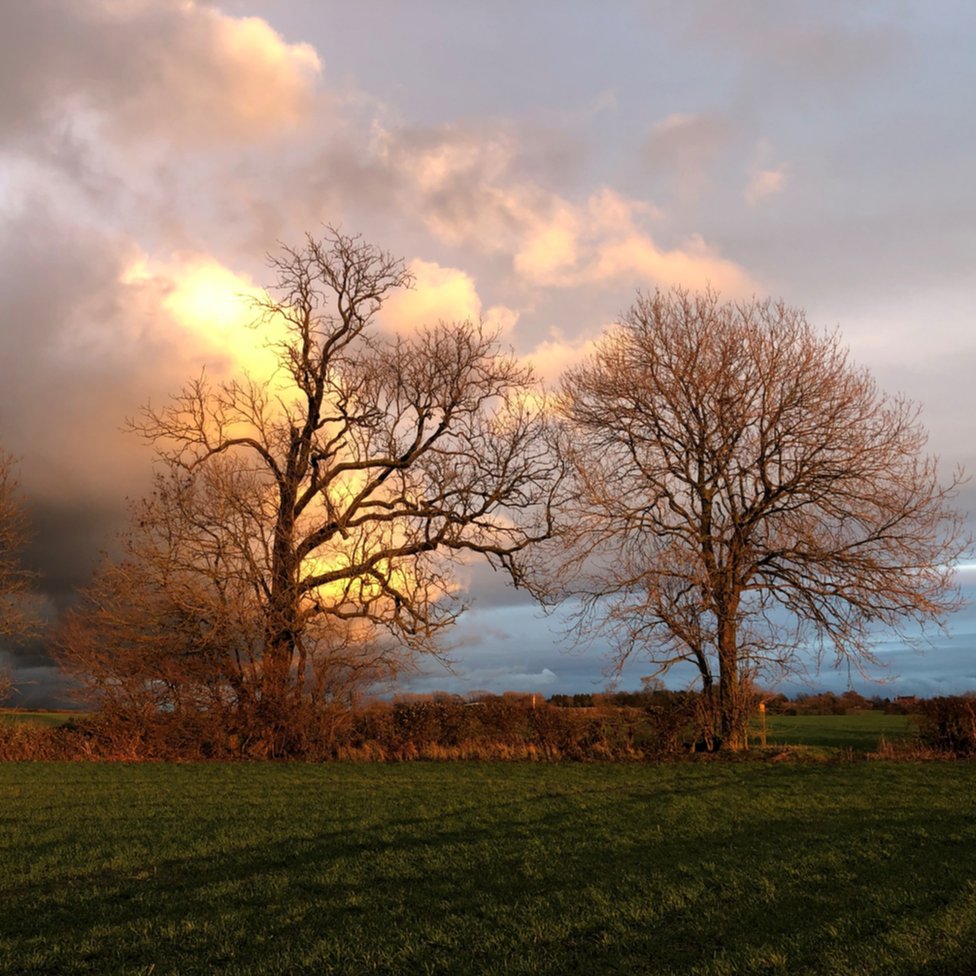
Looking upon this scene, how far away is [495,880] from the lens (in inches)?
330

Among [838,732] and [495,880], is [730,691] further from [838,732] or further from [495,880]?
[495,880]

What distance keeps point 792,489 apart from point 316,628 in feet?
44.7

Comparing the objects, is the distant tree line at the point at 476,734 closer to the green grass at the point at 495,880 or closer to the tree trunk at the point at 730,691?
the tree trunk at the point at 730,691

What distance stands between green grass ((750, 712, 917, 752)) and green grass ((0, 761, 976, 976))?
33.3 ft

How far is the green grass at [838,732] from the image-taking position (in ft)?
80.5

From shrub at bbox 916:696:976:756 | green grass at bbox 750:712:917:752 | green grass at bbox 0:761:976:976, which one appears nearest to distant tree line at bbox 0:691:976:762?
shrub at bbox 916:696:976:756

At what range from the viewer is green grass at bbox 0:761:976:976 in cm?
627

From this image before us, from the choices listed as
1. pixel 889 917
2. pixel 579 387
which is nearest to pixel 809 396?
pixel 579 387

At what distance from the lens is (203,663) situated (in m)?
23.8

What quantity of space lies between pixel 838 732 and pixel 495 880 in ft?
94.5

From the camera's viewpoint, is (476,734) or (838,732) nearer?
(476,734)

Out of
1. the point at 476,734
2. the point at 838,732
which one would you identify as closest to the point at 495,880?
the point at 476,734

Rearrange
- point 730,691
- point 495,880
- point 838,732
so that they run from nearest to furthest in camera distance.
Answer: point 495,880 < point 730,691 < point 838,732

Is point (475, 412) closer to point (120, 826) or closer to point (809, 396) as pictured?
point (809, 396)
